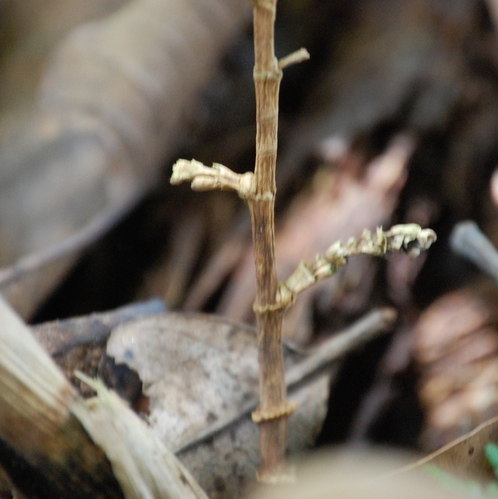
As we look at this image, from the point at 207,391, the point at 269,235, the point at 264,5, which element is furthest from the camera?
the point at 207,391

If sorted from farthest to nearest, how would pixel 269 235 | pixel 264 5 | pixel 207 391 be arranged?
pixel 207 391 → pixel 269 235 → pixel 264 5

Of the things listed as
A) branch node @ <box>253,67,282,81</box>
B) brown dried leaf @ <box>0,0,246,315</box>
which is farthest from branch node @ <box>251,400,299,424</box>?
brown dried leaf @ <box>0,0,246,315</box>

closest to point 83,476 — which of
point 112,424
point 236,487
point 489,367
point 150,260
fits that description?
point 112,424

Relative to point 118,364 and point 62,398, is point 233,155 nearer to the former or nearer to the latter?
point 118,364

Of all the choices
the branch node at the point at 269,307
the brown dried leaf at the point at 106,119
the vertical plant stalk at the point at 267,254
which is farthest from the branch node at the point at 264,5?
the brown dried leaf at the point at 106,119

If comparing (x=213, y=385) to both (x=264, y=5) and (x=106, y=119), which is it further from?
(x=106, y=119)

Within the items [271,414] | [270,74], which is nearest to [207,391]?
[271,414]

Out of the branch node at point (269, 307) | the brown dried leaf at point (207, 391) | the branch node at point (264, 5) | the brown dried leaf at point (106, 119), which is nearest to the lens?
the branch node at point (264, 5)

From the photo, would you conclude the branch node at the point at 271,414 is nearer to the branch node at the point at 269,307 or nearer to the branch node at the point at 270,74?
the branch node at the point at 269,307
